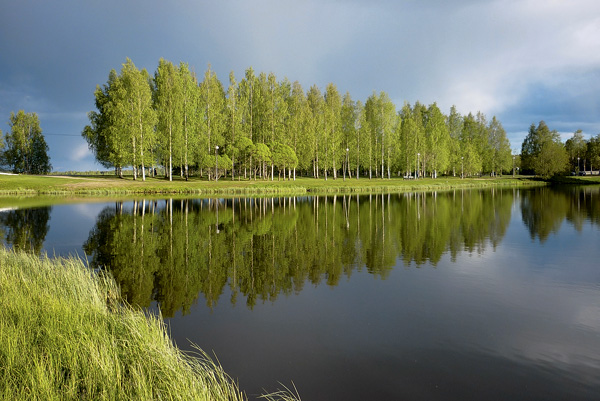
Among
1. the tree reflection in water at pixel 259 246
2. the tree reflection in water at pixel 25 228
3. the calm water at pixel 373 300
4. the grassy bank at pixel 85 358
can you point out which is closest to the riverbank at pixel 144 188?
the tree reflection in water at pixel 25 228

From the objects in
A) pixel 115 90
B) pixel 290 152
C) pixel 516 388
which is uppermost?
pixel 115 90

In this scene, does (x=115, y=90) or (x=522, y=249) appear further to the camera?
(x=115, y=90)

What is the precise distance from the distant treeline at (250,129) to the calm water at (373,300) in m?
40.0

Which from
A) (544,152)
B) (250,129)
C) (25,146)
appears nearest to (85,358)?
(250,129)

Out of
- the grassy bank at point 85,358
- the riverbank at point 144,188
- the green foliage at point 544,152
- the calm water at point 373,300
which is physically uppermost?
the green foliage at point 544,152

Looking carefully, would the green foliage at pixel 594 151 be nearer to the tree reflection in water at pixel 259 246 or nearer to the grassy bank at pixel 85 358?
the tree reflection in water at pixel 259 246

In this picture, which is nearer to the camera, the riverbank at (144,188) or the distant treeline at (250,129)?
the riverbank at (144,188)

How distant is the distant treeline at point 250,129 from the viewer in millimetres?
58812

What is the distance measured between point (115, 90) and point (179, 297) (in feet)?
195

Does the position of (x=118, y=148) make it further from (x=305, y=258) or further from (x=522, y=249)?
(x=522, y=249)

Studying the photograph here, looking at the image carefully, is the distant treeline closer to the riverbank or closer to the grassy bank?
the riverbank

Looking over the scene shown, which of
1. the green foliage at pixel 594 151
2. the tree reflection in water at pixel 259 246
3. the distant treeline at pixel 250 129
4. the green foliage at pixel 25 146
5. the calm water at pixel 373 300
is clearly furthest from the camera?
the green foliage at pixel 594 151

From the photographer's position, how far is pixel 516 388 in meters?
5.86

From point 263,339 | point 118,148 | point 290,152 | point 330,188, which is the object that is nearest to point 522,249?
point 263,339
